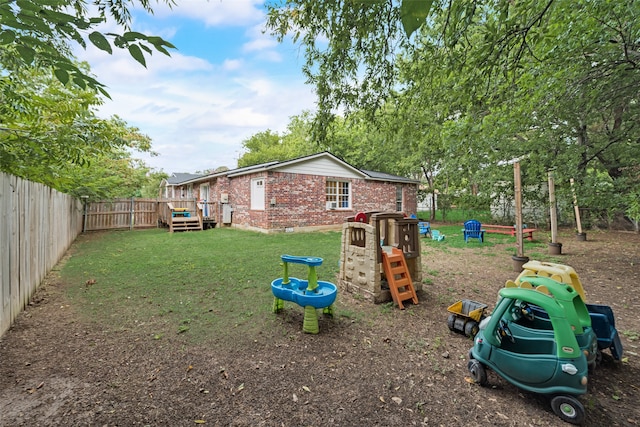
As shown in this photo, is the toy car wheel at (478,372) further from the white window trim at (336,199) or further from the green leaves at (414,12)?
the white window trim at (336,199)

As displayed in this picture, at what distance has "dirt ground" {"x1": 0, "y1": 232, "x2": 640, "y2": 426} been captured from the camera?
6.57 feet

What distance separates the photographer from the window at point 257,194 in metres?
12.4

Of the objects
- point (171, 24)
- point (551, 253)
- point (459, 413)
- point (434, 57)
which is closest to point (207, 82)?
point (171, 24)

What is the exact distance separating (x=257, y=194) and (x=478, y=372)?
11.4 metres

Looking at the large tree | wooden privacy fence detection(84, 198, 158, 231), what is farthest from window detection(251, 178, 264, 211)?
the large tree

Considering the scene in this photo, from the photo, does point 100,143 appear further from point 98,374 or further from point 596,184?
point 596,184

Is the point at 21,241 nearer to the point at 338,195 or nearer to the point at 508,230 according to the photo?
the point at 338,195

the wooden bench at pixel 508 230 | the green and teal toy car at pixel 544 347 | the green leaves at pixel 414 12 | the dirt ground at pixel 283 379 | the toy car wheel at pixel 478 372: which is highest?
the green leaves at pixel 414 12

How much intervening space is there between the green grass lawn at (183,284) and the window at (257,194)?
3829mm

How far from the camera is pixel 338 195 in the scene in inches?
561

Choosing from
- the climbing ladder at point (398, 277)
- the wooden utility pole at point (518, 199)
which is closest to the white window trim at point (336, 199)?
the wooden utility pole at point (518, 199)

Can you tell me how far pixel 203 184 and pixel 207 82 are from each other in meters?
11.5

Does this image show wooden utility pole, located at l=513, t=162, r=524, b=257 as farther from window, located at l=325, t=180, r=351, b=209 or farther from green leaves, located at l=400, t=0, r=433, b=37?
window, located at l=325, t=180, r=351, b=209

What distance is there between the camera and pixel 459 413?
2.06 meters
